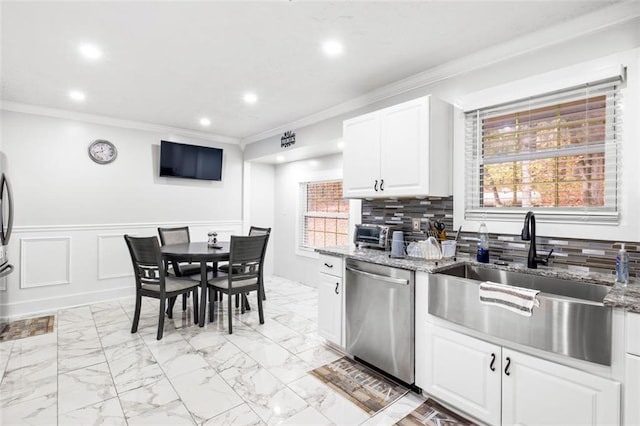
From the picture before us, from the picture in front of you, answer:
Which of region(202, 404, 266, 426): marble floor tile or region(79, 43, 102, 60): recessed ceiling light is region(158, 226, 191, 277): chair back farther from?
region(202, 404, 266, 426): marble floor tile

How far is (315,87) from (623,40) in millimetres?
2238

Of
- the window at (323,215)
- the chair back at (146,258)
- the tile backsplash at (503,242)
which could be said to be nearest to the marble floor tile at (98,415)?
the chair back at (146,258)

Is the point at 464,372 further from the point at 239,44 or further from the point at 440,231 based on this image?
the point at 239,44

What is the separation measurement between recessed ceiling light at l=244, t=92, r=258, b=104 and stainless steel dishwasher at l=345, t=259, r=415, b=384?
2062 mm

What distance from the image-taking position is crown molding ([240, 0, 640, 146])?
73.7 inches

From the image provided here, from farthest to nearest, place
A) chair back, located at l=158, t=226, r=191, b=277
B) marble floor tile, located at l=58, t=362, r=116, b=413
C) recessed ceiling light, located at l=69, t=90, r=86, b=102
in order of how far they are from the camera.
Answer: chair back, located at l=158, t=226, r=191, b=277 → recessed ceiling light, located at l=69, t=90, r=86, b=102 → marble floor tile, located at l=58, t=362, r=116, b=413

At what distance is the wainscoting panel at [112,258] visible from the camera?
13.9ft

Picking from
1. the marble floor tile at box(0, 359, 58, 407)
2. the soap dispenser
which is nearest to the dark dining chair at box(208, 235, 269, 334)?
the marble floor tile at box(0, 359, 58, 407)

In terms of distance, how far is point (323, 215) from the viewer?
16.3 ft

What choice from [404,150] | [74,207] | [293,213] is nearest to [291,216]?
[293,213]

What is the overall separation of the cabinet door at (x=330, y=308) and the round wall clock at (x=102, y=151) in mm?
3395

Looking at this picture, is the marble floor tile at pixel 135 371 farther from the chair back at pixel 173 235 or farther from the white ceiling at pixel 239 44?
the white ceiling at pixel 239 44

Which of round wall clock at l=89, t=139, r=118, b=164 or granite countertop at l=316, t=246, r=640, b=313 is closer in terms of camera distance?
granite countertop at l=316, t=246, r=640, b=313

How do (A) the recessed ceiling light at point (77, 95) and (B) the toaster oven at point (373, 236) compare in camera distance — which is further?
(A) the recessed ceiling light at point (77, 95)
